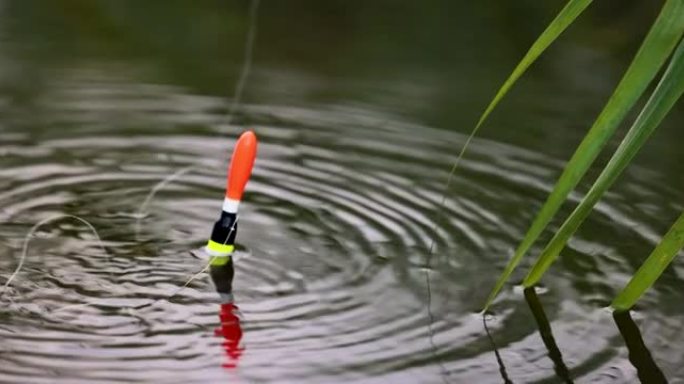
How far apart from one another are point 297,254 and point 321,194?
0.19 metres

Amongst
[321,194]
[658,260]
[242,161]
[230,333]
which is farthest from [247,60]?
[658,260]

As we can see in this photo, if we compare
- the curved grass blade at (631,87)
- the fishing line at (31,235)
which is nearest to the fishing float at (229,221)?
the fishing line at (31,235)

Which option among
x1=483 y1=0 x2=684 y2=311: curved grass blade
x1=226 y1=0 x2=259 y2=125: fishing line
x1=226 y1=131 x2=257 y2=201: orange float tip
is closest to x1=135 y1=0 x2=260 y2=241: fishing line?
x1=226 y1=0 x2=259 y2=125: fishing line

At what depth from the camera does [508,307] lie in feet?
3.76

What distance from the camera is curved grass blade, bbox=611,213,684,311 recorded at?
1.00 meters

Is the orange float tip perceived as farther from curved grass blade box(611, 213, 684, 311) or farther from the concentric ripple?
curved grass blade box(611, 213, 684, 311)

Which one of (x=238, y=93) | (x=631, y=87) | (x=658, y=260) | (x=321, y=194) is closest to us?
(x=631, y=87)

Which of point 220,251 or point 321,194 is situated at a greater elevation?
point 321,194

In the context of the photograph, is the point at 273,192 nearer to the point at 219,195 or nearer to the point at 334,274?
the point at 219,195

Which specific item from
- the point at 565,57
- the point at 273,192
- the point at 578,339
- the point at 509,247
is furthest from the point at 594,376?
the point at 565,57

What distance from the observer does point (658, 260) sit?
1.02m

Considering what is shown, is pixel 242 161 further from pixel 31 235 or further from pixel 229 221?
pixel 31 235

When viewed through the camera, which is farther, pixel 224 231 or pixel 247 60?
pixel 247 60

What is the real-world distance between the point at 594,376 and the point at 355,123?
2.38ft
